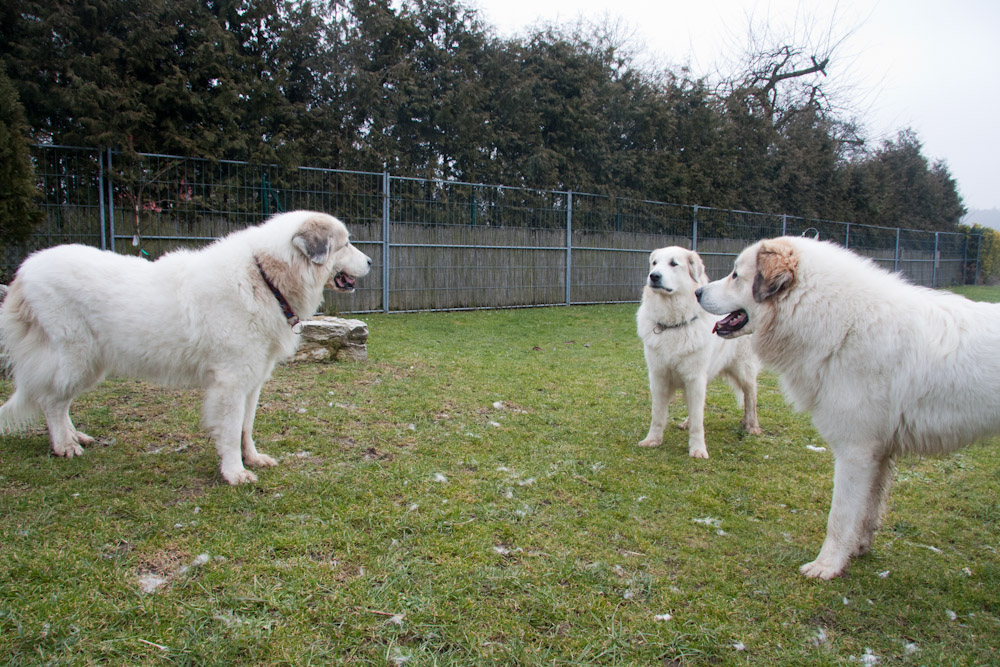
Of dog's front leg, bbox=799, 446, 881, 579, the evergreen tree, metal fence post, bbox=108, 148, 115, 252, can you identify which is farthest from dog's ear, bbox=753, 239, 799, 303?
metal fence post, bbox=108, 148, 115, 252

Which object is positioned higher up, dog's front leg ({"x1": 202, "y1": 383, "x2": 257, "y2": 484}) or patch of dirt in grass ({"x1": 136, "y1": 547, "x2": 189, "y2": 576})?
dog's front leg ({"x1": 202, "y1": 383, "x2": 257, "y2": 484})

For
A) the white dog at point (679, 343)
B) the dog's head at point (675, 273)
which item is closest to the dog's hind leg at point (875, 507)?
the white dog at point (679, 343)

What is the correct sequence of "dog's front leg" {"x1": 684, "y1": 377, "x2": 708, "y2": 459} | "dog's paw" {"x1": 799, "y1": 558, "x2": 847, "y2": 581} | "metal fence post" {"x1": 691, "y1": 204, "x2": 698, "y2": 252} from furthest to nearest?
"metal fence post" {"x1": 691, "y1": 204, "x2": 698, "y2": 252}
"dog's front leg" {"x1": 684, "y1": 377, "x2": 708, "y2": 459}
"dog's paw" {"x1": 799, "y1": 558, "x2": 847, "y2": 581}

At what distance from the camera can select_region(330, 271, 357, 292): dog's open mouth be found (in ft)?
13.3

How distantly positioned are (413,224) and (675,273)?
28.9ft

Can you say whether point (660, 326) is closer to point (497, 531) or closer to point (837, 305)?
point (837, 305)

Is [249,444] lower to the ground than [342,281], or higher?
lower

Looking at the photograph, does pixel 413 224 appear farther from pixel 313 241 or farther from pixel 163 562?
pixel 163 562

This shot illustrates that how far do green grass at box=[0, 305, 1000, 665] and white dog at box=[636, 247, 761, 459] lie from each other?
0.96 ft

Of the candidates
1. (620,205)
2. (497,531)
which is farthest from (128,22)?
(620,205)

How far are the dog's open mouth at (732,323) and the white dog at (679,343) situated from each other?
1.08m

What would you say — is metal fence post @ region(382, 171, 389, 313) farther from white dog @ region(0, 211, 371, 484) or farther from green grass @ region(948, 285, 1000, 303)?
green grass @ region(948, 285, 1000, 303)

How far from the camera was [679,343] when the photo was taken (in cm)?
428

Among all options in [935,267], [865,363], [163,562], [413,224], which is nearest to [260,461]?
[163,562]
